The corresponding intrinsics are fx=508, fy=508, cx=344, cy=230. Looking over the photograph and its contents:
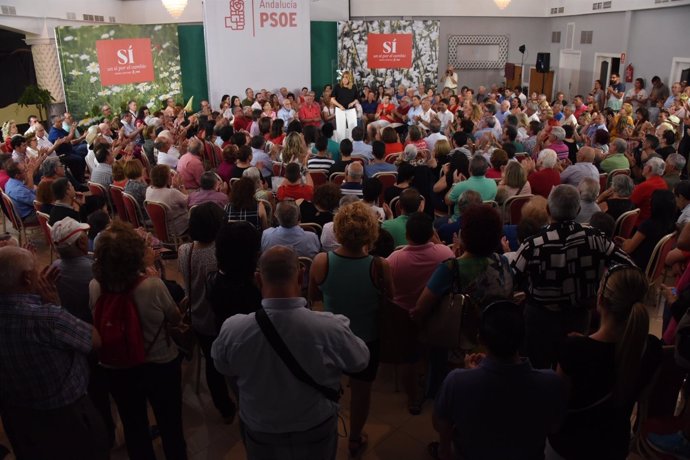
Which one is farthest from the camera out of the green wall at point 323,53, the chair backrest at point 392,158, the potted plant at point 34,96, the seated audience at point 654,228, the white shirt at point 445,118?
the green wall at point 323,53

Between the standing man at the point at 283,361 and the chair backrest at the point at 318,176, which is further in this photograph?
the chair backrest at the point at 318,176

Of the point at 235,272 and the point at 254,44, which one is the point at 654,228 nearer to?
the point at 235,272

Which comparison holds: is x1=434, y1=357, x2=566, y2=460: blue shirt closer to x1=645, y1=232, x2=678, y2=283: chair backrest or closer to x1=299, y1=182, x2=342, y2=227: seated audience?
x1=299, y1=182, x2=342, y2=227: seated audience

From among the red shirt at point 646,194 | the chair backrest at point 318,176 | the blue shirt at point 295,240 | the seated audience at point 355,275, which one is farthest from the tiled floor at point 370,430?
the chair backrest at point 318,176

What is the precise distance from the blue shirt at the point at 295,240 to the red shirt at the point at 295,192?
43.8 inches

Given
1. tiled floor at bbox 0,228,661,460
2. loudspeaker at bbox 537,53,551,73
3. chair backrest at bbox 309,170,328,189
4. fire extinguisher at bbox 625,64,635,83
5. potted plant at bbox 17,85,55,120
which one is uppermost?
loudspeaker at bbox 537,53,551,73

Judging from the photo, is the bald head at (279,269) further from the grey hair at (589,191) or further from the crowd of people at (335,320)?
the grey hair at (589,191)

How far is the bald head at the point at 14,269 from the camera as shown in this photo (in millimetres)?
2018

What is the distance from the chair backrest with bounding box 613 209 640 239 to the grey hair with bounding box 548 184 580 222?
1849 mm

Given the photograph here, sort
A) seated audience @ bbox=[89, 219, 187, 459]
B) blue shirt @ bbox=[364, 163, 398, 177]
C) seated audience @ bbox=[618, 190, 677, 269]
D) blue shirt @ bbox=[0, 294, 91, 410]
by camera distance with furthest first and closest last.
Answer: blue shirt @ bbox=[364, 163, 398, 177], seated audience @ bbox=[618, 190, 677, 269], seated audience @ bbox=[89, 219, 187, 459], blue shirt @ bbox=[0, 294, 91, 410]

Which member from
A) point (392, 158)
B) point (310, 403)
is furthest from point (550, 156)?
point (310, 403)

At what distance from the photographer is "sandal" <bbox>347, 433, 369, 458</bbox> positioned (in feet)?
9.78

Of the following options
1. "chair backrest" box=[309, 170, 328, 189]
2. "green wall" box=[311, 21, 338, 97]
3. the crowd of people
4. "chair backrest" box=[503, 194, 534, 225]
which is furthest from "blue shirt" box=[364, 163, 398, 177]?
"green wall" box=[311, 21, 338, 97]

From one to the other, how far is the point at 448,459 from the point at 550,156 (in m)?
3.94
